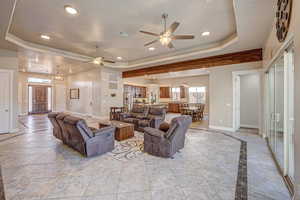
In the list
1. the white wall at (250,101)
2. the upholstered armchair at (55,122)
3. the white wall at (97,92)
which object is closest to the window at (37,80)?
the white wall at (97,92)

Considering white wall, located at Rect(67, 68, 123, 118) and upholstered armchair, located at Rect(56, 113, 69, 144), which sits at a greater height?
white wall, located at Rect(67, 68, 123, 118)

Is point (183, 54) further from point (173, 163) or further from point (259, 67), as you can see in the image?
point (173, 163)

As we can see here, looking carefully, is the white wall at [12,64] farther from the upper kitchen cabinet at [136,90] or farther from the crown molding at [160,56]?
the upper kitchen cabinet at [136,90]

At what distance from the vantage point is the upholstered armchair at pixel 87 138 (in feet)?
9.88

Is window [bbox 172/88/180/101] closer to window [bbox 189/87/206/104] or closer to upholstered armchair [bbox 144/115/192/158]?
window [bbox 189/87/206/104]

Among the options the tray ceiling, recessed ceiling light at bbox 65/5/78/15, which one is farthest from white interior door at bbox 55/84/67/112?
recessed ceiling light at bbox 65/5/78/15

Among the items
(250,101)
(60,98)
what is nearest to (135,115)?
(250,101)

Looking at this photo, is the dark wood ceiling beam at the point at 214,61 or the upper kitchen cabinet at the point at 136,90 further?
the upper kitchen cabinet at the point at 136,90

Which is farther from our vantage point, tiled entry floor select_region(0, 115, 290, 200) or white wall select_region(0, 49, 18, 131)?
white wall select_region(0, 49, 18, 131)

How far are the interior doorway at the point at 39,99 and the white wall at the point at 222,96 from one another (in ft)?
39.7

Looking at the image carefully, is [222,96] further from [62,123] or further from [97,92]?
[97,92]

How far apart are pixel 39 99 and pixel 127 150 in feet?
36.0

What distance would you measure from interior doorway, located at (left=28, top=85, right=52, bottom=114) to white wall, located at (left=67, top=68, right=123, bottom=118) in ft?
9.66

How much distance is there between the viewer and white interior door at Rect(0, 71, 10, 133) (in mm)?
5059
